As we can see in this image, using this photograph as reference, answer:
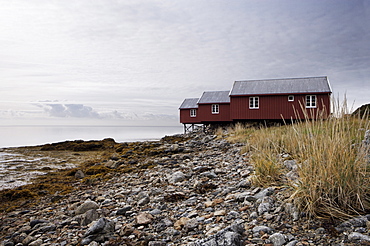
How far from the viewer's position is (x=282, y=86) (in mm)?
25453

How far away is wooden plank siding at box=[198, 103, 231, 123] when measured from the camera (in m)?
30.9

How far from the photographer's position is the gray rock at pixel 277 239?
292 cm

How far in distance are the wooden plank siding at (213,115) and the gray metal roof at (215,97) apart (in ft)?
1.74

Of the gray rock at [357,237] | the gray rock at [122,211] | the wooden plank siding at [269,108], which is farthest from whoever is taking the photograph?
the wooden plank siding at [269,108]

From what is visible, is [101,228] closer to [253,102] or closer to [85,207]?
[85,207]

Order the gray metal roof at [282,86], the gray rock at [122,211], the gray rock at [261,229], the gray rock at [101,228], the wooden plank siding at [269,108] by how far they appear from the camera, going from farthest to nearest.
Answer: the wooden plank siding at [269,108], the gray metal roof at [282,86], the gray rock at [122,211], the gray rock at [101,228], the gray rock at [261,229]

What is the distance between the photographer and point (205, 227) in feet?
12.3

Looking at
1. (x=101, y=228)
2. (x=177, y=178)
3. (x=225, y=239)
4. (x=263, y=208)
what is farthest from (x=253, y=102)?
(x=225, y=239)

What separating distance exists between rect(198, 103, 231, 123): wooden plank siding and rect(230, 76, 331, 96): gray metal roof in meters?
4.05

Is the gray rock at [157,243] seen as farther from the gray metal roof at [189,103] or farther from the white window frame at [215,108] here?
the gray metal roof at [189,103]

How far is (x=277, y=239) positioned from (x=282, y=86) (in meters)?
24.5

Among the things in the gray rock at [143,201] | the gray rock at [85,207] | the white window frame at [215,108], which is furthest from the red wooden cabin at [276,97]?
the gray rock at [85,207]

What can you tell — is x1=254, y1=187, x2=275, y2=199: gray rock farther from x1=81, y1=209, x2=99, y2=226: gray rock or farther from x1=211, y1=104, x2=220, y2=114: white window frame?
x1=211, y1=104, x2=220, y2=114: white window frame

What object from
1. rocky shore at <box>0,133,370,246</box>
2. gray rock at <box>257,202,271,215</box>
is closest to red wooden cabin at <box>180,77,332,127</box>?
rocky shore at <box>0,133,370,246</box>
